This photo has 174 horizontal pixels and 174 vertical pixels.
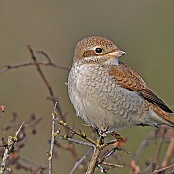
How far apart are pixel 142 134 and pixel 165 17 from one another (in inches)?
189

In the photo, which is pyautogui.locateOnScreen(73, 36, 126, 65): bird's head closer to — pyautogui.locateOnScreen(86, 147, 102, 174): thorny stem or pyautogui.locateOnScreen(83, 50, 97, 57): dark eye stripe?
pyautogui.locateOnScreen(83, 50, 97, 57): dark eye stripe

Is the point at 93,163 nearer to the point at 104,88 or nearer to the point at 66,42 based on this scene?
the point at 104,88

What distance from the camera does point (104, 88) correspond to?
16.1 feet

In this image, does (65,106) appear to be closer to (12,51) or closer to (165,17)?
(12,51)

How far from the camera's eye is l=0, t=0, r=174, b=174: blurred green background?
876cm

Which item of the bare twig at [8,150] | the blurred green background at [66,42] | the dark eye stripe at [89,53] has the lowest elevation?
the blurred green background at [66,42]

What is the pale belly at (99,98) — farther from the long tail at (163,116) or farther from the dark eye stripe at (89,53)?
the long tail at (163,116)

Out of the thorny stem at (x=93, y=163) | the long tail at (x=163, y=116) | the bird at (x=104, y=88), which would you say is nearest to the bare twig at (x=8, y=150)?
the thorny stem at (x=93, y=163)

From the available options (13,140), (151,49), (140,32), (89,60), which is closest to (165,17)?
(140,32)

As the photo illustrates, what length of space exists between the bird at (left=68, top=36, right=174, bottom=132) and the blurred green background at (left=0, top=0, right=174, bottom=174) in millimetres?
2162

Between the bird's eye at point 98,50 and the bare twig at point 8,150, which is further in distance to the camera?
the bird's eye at point 98,50

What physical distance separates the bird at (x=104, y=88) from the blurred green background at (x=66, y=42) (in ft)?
7.09

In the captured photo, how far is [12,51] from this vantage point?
10.8 meters

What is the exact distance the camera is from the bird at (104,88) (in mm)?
4898
